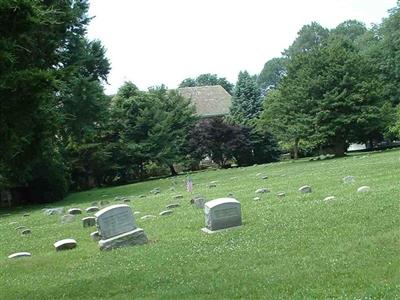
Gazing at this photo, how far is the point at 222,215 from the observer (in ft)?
37.6

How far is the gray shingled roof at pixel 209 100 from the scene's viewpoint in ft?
227

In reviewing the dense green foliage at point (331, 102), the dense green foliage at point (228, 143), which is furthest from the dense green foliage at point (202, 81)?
the dense green foliage at point (331, 102)

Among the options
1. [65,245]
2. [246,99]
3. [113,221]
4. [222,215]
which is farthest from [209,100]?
[113,221]

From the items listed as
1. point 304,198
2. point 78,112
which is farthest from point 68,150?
point 304,198

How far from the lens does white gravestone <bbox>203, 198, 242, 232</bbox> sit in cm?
1136

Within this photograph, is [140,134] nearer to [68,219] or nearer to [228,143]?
[228,143]

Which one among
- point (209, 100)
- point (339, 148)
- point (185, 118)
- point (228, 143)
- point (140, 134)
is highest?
point (209, 100)

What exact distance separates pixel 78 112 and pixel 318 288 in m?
26.0

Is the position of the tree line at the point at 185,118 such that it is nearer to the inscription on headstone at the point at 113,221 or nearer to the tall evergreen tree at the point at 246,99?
the tall evergreen tree at the point at 246,99

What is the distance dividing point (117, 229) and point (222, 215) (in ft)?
7.34

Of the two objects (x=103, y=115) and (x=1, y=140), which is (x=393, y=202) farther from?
(x=103, y=115)

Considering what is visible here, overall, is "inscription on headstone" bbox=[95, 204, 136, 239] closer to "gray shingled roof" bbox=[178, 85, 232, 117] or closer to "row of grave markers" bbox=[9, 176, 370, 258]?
"row of grave markers" bbox=[9, 176, 370, 258]

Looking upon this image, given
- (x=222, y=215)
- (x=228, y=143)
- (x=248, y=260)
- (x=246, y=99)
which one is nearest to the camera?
(x=248, y=260)

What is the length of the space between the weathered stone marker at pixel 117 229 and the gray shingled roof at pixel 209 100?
185ft
